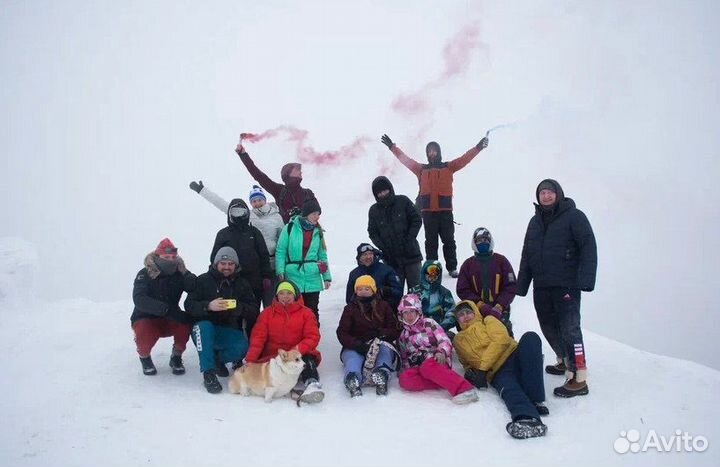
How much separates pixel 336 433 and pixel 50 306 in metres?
10.3

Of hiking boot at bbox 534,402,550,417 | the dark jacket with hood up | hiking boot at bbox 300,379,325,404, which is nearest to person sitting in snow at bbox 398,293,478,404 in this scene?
hiking boot at bbox 534,402,550,417

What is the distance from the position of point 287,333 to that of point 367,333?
43.4 inches

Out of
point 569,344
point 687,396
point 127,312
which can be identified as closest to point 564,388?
point 569,344

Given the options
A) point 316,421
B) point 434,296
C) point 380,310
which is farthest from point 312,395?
point 434,296

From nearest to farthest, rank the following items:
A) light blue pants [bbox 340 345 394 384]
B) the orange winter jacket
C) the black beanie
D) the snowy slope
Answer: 1. the snowy slope
2. light blue pants [bbox 340 345 394 384]
3. the black beanie
4. the orange winter jacket

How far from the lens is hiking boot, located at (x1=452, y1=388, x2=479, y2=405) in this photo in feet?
18.9

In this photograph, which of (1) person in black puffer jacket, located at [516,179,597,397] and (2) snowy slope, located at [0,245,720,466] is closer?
(2) snowy slope, located at [0,245,720,466]

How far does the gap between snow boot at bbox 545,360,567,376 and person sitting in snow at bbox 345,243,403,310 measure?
2388 millimetres

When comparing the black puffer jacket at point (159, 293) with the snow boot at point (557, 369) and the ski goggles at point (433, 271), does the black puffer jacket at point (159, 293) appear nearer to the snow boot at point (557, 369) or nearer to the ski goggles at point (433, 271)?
the ski goggles at point (433, 271)

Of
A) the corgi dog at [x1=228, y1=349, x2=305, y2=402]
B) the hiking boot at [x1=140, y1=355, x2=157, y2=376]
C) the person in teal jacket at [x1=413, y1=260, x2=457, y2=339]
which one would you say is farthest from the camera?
the person in teal jacket at [x1=413, y1=260, x2=457, y2=339]

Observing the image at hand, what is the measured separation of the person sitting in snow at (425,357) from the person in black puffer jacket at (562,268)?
1390mm

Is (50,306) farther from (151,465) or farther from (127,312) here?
(151,465)

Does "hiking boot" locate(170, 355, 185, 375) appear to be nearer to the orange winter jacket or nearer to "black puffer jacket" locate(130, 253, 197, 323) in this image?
"black puffer jacket" locate(130, 253, 197, 323)

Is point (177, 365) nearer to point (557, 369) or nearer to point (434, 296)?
point (434, 296)
